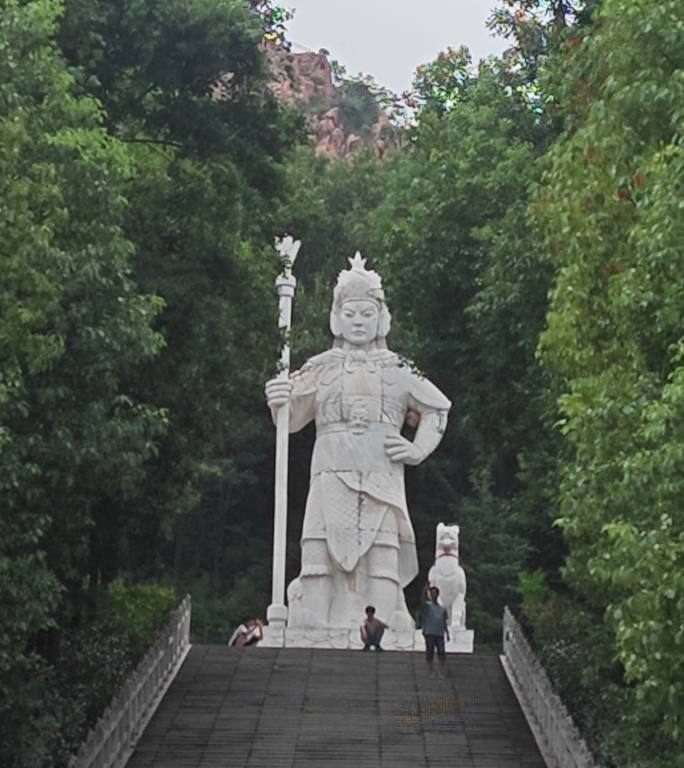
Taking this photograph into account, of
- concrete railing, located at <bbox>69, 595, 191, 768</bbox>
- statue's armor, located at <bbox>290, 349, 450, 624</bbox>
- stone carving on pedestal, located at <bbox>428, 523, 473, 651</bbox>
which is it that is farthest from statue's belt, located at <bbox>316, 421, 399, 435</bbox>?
concrete railing, located at <bbox>69, 595, 191, 768</bbox>

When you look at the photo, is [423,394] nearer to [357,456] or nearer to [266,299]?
[357,456]

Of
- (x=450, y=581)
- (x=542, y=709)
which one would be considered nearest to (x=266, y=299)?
(x=542, y=709)

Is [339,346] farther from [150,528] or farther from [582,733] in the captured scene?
[582,733]

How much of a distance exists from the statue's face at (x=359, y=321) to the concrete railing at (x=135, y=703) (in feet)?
17.3

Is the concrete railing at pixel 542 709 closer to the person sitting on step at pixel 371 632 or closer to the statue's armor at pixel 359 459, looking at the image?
the person sitting on step at pixel 371 632

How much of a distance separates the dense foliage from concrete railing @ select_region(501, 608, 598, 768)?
20 cm

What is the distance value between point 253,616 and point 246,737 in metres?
20.4

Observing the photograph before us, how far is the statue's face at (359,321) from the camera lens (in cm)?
2892

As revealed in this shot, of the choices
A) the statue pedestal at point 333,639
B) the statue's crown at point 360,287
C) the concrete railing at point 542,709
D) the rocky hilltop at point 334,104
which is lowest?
the statue pedestal at point 333,639

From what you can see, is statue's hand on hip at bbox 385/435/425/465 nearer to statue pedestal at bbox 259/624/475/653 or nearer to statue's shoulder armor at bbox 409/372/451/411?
statue's shoulder armor at bbox 409/372/451/411

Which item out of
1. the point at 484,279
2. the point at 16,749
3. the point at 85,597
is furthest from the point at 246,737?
the point at 484,279

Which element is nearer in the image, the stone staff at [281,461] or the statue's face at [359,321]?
the stone staff at [281,461]

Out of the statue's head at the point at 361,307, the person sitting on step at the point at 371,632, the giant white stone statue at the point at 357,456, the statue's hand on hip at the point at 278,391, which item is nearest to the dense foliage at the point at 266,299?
the statue's head at the point at 361,307

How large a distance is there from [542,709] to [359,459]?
28.5 feet
